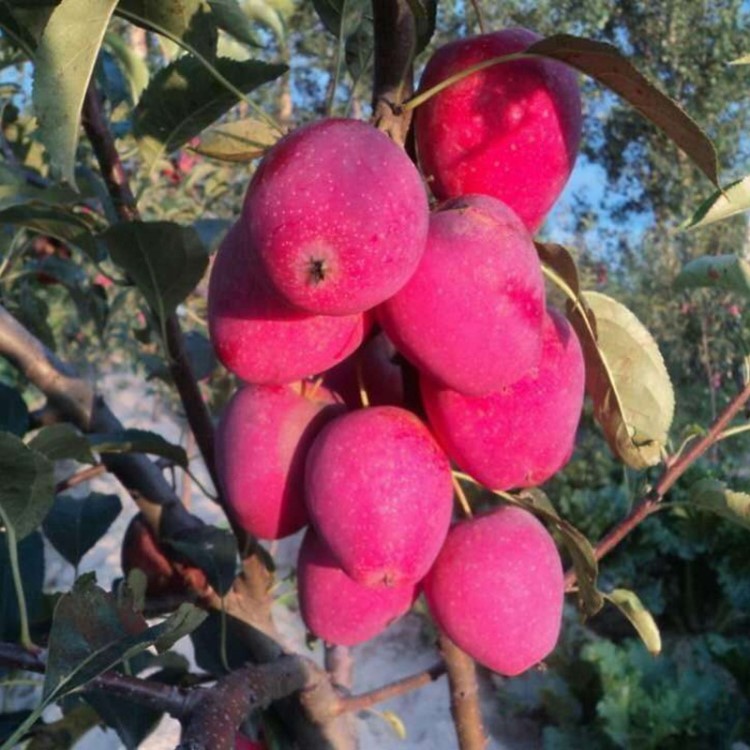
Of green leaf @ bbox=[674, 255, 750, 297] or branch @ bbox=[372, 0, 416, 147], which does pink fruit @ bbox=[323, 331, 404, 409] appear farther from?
green leaf @ bbox=[674, 255, 750, 297]

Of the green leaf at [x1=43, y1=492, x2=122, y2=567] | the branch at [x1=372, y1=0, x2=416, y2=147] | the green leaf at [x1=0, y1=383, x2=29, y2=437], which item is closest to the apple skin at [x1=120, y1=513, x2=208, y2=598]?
the green leaf at [x1=43, y1=492, x2=122, y2=567]

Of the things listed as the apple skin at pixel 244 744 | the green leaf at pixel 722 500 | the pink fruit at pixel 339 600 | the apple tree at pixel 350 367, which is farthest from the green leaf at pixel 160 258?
the green leaf at pixel 722 500

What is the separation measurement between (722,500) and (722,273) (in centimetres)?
19

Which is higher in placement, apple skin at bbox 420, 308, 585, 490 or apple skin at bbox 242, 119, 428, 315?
apple skin at bbox 242, 119, 428, 315

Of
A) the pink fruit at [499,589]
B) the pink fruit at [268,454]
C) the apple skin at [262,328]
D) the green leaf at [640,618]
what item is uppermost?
the apple skin at [262,328]

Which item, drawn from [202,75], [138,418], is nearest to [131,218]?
[202,75]

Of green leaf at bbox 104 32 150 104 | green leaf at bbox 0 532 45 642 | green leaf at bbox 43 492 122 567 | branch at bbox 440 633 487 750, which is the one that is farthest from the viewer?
A: green leaf at bbox 104 32 150 104

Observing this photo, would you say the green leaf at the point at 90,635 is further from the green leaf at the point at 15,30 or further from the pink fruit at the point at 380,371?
the green leaf at the point at 15,30

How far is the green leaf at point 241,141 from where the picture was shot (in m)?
0.57

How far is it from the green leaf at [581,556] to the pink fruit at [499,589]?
0.02m

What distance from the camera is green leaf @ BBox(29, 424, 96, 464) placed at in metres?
0.62

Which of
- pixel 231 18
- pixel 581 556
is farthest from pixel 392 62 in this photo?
pixel 581 556

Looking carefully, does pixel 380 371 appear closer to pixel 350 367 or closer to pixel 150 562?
pixel 350 367

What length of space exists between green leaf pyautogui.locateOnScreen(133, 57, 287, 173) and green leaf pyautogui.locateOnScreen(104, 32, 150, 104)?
1.08 ft
